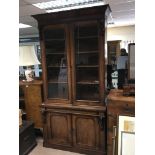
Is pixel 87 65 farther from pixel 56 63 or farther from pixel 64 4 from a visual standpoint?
pixel 64 4

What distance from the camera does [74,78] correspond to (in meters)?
3.04

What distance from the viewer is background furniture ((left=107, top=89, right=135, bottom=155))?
2.19m

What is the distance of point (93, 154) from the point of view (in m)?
2.96

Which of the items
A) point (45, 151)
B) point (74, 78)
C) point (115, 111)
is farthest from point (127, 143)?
point (45, 151)

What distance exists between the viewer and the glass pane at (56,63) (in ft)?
10.3

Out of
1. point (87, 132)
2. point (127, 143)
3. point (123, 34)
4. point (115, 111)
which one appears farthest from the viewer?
point (123, 34)

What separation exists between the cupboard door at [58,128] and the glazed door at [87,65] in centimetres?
38

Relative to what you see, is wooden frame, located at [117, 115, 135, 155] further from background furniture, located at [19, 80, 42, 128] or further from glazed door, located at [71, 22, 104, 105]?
background furniture, located at [19, 80, 42, 128]

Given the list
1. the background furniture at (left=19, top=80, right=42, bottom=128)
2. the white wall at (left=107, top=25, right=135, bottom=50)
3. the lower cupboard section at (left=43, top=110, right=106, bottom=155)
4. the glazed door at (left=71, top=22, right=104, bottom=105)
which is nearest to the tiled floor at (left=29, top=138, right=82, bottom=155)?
the lower cupboard section at (left=43, top=110, right=106, bottom=155)

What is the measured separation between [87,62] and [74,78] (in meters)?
0.33

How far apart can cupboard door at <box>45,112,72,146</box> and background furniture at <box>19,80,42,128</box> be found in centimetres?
42
